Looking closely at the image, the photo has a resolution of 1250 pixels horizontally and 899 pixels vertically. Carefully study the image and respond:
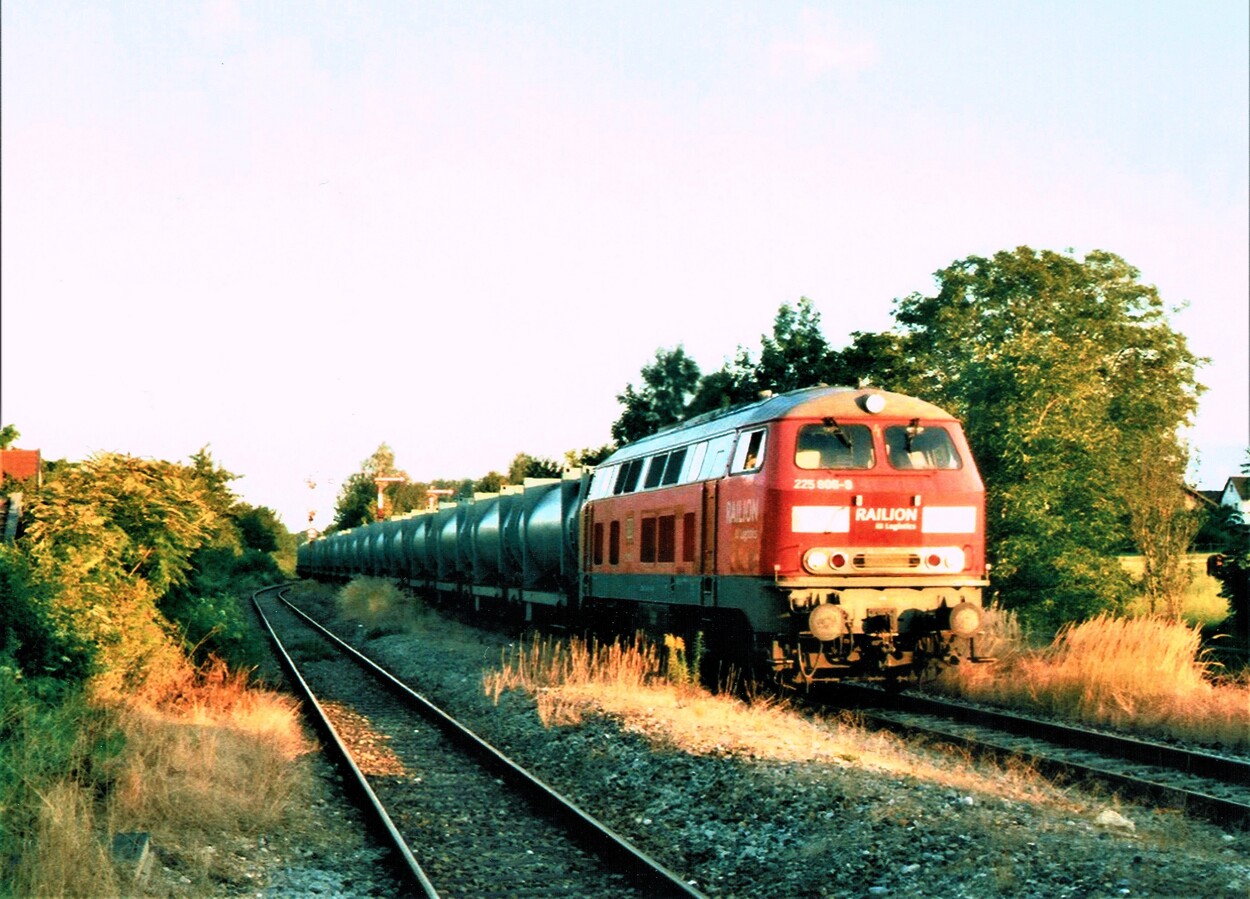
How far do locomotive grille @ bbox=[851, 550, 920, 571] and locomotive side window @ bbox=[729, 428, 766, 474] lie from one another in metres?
1.43

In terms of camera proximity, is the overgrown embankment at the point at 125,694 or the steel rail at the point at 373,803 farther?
the overgrown embankment at the point at 125,694

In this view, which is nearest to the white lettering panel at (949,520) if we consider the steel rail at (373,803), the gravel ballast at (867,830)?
the gravel ballast at (867,830)

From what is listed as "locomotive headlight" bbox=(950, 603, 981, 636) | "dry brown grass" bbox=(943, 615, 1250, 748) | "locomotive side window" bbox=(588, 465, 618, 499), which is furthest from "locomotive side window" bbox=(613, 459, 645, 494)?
"locomotive headlight" bbox=(950, 603, 981, 636)

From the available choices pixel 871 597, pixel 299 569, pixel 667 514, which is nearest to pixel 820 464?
pixel 871 597

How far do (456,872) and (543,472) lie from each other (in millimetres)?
46533

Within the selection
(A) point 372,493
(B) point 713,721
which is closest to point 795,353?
(B) point 713,721

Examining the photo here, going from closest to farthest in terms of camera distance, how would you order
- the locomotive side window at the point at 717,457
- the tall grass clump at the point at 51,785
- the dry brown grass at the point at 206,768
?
the tall grass clump at the point at 51,785
the dry brown grass at the point at 206,768
the locomotive side window at the point at 717,457

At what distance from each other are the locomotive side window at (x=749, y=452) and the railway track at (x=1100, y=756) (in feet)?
9.55

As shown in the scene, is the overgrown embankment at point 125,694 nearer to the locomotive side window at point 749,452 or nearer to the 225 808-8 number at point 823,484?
the locomotive side window at point 749,452

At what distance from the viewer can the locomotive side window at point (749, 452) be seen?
13453 mm

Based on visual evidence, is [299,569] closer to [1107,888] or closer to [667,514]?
[667,514]

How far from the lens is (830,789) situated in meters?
9.12

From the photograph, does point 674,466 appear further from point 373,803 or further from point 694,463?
point 373,803

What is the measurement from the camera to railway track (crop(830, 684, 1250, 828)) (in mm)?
8977
